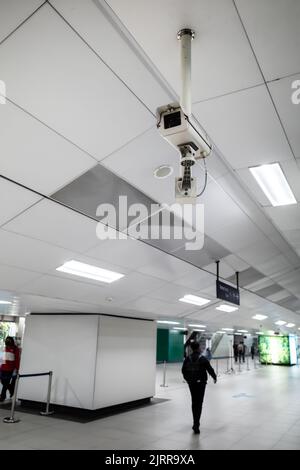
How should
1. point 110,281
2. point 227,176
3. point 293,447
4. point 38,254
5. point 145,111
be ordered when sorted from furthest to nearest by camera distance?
point 110,281
point 293,447
point 38,254
point 227,176
point 145,111

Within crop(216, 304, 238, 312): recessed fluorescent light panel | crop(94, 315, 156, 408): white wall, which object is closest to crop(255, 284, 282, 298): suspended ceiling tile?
crop(216, 304, 238, 312): recessed fluorescent light panel

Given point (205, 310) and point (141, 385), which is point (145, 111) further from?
point (205, 310)

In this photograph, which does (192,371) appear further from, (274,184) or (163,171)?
(163,171)

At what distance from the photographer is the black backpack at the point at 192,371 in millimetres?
6609

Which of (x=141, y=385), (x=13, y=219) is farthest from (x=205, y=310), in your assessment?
(x=13, y=219)

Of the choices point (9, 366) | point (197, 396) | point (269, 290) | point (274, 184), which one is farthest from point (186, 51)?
point (269, 290)

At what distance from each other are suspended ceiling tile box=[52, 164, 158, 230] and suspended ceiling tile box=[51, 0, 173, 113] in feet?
3.31

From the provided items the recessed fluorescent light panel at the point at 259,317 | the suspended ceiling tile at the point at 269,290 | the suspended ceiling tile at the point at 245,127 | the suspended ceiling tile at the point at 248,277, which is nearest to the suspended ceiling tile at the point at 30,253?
the suspended ceiling tile at the point at 245,127

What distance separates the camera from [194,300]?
9844mm

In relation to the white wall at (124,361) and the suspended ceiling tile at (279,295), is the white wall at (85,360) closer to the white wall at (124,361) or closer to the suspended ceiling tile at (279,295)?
the white wall at (124,361)

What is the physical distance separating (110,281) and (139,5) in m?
4.90

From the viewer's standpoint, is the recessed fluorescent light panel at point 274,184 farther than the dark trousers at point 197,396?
No

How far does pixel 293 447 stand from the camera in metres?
5.67

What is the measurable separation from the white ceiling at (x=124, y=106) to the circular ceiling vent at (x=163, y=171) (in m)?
0.06
